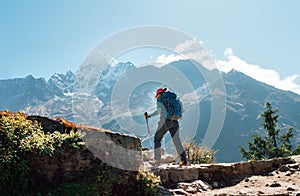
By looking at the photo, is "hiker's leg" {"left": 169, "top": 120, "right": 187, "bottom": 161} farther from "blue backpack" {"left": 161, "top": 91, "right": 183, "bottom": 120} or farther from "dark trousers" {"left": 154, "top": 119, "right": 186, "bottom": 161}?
"blue backpack" {"left": 161, "top": 91, "right": 183, "bottom": 120}

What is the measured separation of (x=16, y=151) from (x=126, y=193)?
3.10 meters

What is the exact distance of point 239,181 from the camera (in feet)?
35.2

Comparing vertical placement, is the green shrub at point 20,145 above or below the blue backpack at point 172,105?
below

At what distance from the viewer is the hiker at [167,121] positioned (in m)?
11.5

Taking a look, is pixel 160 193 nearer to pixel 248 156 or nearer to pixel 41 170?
pixel 41 170

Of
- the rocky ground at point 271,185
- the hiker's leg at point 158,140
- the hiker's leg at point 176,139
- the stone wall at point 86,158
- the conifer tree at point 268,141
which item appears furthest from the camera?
the conifer tree at point 268,141

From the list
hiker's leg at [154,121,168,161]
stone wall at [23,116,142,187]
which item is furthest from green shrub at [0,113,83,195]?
hiker's leg at [154,121,168,161]

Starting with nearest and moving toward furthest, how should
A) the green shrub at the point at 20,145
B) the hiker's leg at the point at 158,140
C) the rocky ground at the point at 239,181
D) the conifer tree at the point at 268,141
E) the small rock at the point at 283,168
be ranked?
the green shrub at the point at 20,145 < the rocky ground at the point at 239,181 < the small rock at the point at 283,168 < the hiker's leg at the point at 158,140 < the conifer tree at the point at 268,141

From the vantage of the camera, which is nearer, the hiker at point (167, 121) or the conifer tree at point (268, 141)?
the hiker at point (167, 121)

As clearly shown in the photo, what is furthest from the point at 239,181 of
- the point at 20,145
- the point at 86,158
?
the point at 20,145

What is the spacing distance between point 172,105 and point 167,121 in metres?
0.69

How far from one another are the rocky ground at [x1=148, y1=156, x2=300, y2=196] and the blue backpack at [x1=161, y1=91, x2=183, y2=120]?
2129mm

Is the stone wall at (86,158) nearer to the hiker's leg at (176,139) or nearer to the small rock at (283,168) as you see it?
the hiker's leg at (176,139)

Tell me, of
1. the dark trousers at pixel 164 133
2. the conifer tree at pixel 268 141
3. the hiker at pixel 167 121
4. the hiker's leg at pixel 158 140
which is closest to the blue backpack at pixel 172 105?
the hiker at pixel 167 121
